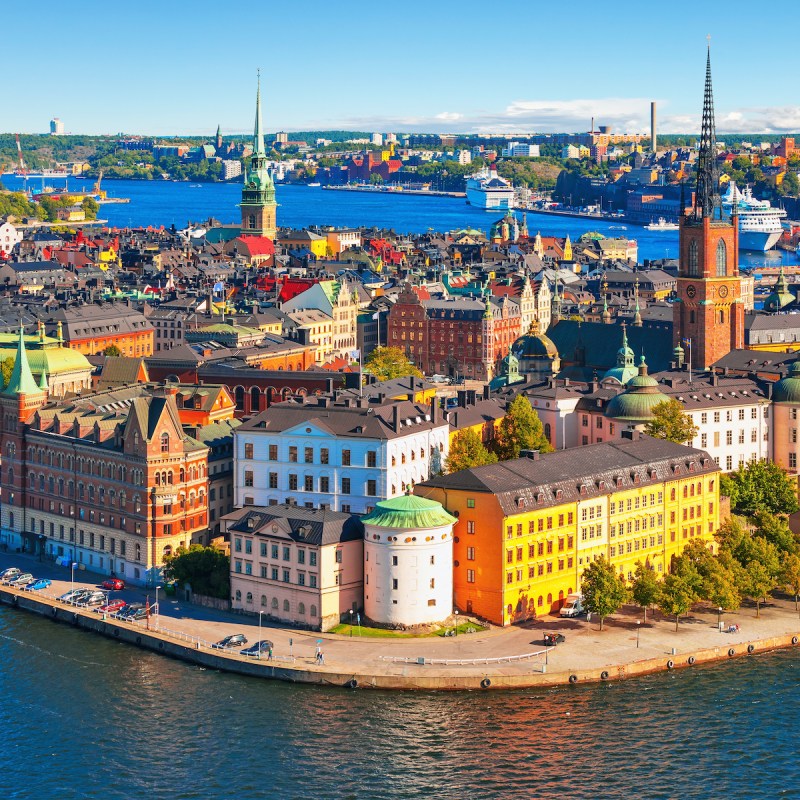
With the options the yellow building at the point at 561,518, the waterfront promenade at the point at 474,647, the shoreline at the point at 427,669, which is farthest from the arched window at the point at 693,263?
the shoreline at the point at 427,669

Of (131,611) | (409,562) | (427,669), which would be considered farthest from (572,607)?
(131,611)

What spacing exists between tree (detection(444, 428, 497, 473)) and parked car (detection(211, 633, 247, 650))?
16.6 meters

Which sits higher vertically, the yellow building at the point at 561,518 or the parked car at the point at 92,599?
the yellow building at the point at 561,518

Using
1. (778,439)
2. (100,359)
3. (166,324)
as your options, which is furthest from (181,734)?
(166,324)

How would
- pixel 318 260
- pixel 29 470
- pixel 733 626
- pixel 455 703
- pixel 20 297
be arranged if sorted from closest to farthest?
pixel 455 703
pixel 733 626
pixel 29 470
pixel 20 297
pixel 318 260

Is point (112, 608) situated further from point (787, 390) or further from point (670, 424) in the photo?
point (787, 390)

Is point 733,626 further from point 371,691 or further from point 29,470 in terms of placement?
point 29,470

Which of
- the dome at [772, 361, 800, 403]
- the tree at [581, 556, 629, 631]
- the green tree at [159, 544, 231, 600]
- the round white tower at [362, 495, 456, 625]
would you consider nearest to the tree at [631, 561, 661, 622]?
the tree at [581, 556, 629, 631]

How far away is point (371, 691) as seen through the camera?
64.4 m

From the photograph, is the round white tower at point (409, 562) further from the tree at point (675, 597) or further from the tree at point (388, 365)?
the tree at point (388, 365)

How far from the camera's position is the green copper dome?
6894 cm

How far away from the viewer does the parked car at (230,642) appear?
224ft

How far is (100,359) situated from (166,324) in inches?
952

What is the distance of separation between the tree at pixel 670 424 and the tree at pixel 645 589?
14.5 meters
